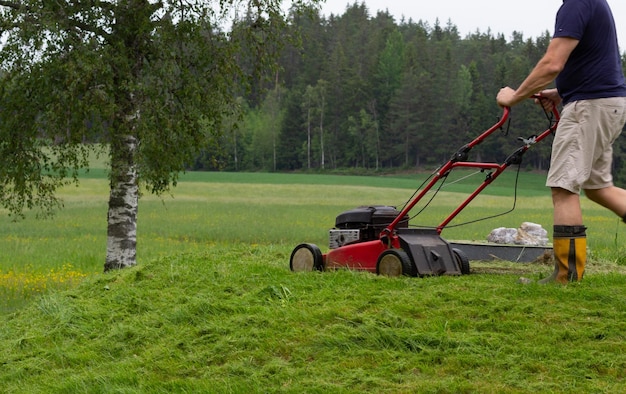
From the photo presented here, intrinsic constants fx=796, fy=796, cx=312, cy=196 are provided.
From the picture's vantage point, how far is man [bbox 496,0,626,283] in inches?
238

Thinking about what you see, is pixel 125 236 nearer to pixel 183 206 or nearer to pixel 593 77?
pixel 593 77

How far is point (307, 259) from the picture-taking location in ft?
26.7

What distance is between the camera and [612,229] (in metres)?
27.7

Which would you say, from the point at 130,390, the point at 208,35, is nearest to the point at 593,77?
the point at 130,390

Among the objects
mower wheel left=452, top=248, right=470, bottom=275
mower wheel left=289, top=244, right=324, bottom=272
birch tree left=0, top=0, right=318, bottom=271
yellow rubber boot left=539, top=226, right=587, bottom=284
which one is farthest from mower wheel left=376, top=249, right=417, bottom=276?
birch tree left=0, top=0, right=318, bottom=271

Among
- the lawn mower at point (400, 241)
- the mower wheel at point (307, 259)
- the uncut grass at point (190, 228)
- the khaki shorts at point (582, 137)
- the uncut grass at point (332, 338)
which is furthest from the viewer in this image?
the uncut grass at point (190, 228)

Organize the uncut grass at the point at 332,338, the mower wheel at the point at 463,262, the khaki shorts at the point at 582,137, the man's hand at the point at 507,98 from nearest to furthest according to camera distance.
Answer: the uncut grass at the point at 332,338
the khaki shorts at the point at 582,137
the man's hand at the point at 507,98
the mower wheel at the point at 463,262

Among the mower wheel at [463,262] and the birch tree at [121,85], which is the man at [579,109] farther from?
the birch tree at [121,85]

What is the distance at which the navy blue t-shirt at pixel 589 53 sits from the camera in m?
6.09

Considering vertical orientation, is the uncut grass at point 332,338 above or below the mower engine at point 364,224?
below

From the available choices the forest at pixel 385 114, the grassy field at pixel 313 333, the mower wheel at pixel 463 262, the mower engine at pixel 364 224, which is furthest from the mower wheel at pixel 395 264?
the forest at pixel 385 114

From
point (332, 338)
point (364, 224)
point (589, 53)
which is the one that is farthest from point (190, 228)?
point (332, 338)

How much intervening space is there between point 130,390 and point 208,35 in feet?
29.1

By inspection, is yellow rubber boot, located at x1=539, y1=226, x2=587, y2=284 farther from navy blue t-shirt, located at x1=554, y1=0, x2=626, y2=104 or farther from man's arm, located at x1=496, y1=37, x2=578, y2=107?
man's arm, located at x1=496, y1=37, x2=578, y2=107
